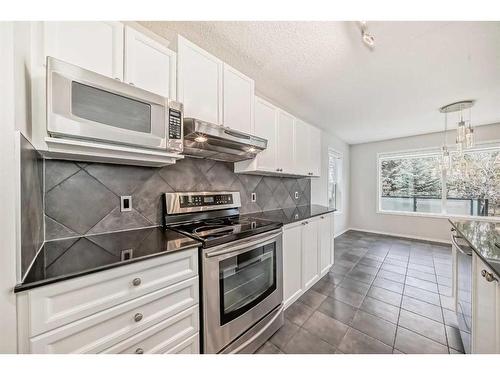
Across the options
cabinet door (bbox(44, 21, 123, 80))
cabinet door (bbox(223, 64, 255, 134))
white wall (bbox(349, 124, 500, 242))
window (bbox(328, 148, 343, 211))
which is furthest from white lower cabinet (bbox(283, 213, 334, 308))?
white wall (bbox(349, 124, 500, 242))

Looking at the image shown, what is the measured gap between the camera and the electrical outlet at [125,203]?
1.40 meters

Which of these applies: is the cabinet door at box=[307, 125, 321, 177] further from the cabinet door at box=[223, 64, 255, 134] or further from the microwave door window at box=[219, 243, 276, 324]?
the microwave door window at box=[219, 243, 276, 324]

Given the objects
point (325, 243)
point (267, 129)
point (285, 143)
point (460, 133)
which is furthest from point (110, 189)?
point (460, 133)

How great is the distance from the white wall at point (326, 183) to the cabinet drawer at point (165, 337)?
3049mm

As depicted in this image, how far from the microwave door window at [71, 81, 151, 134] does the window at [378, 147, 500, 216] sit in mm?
4405

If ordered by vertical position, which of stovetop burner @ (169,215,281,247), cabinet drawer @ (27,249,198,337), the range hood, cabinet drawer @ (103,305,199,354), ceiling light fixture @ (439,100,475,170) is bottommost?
cabinet drawer @ (103,305,199,354)

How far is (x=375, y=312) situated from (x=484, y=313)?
40.3 inches

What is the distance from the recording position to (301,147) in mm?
2674

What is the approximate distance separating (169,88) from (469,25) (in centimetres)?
223

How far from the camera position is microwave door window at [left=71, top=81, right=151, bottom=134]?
0.93m

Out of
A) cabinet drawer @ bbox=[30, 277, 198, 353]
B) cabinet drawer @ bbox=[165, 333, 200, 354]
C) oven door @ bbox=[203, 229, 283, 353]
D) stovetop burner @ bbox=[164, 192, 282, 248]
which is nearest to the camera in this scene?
cabinet drawer @ bbox=[30, 277, 198, 353]

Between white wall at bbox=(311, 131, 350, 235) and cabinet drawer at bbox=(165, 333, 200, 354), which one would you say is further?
white wall at bbox=(311, 131, 350, 235)

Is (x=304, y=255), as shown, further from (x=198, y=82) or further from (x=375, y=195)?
(x=375, y=195)
